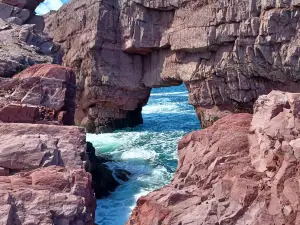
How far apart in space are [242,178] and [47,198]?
335 centimetres

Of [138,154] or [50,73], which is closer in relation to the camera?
[50,73]

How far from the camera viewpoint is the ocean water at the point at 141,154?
499 inches

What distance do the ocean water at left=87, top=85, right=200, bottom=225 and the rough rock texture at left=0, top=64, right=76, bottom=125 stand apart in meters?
3.31

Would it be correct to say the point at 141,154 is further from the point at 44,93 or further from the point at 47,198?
the point at 47,198

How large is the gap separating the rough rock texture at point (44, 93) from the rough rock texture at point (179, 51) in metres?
13.2

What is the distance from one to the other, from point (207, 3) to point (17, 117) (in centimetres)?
1629

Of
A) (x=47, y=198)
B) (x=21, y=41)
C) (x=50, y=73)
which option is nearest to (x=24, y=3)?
(x=21, y=41)

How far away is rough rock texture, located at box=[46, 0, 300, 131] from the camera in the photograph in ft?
68.5

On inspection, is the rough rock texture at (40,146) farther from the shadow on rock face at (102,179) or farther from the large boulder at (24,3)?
the large boulder at (24,3)

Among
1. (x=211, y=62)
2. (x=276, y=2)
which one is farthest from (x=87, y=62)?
(x=276, y=2)

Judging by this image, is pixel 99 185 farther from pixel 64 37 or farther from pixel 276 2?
pixel 64 37

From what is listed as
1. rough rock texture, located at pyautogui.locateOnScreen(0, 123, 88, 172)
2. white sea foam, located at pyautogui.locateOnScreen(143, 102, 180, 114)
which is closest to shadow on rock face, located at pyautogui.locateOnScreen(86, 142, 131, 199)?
rough rock texture, located at pyautogui.locateOnScreen(0, 123, 88, 172)

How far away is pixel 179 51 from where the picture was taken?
24.9m

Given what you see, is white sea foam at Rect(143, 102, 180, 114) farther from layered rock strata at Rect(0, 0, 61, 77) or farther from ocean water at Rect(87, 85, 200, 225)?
layered rock strata at Rect(0, 0, 61, 77)
